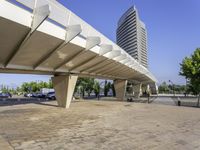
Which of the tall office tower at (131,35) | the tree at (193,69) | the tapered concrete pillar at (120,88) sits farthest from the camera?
the tall office tower at (131,35)

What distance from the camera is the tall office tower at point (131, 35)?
5856 inches

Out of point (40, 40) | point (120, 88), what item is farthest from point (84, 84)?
point (40, 40)

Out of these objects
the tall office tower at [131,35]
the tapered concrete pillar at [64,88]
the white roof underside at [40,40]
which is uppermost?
the tall office tower at [131,35]

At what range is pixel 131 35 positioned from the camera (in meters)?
151

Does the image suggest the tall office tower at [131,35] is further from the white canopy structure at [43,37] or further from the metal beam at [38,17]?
the metal beam at [38,17]

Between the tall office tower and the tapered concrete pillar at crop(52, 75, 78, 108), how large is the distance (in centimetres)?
12219

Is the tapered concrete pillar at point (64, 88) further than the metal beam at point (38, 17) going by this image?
Yes

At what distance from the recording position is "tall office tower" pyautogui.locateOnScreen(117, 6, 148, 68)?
488ft

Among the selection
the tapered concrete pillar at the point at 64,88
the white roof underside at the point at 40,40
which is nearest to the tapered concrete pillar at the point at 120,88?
the tapered concrete pillar at the point at 64,88

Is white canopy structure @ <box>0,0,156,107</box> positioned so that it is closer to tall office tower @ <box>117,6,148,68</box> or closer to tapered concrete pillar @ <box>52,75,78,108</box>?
tapered concrete pillar @ <box>52,75,78,108</box>

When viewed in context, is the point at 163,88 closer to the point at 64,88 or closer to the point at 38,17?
the point at 64,88

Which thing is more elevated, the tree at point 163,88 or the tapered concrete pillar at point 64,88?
the tree at point 163,88

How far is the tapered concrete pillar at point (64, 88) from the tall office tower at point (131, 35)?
122 metres

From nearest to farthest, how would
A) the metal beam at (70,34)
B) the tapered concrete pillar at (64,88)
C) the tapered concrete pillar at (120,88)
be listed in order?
the metal beam at (70,34) → the tapered concrete pillar at (64,88) → the tapered concrete pillar at (120,88)
